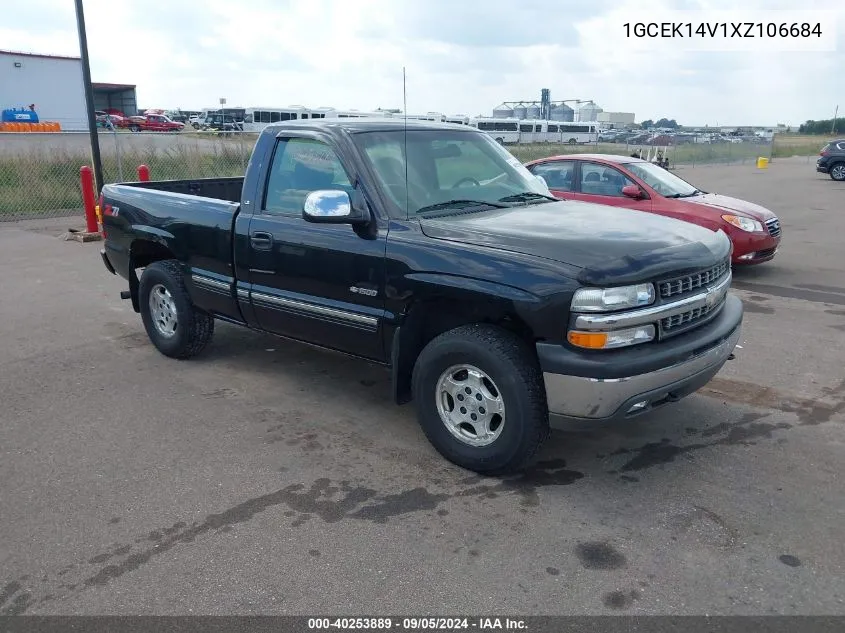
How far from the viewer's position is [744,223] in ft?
30.8

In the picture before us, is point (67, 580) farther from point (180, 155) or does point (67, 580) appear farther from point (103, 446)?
point (180, 155)

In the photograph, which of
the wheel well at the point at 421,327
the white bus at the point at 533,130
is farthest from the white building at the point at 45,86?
the wheel well at the point at 421,327

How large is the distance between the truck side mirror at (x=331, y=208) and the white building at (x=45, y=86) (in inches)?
1709

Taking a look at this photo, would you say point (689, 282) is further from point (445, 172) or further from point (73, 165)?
point (73, 165)

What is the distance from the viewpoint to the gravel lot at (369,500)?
3.06 m

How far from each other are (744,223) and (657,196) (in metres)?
1.15

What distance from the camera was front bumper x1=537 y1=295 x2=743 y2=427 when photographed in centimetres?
353

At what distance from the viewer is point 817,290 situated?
8.82 meters

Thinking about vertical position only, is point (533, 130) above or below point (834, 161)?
above

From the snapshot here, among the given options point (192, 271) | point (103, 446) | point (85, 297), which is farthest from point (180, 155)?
point (103, 446)

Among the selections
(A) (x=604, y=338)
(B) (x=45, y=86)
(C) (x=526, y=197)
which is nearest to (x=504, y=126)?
(B) (x=45, y=86)

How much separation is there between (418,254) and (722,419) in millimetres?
2380

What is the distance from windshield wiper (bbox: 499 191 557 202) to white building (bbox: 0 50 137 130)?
43.2 meters

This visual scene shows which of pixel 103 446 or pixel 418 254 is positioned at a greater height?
pixel 418 254
